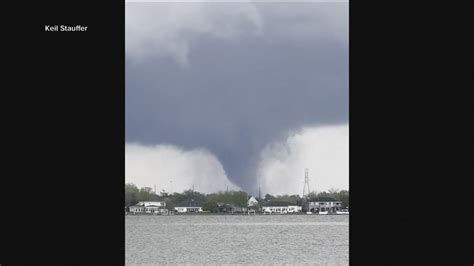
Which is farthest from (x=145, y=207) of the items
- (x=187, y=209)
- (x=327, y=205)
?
(x=327, y=205)
